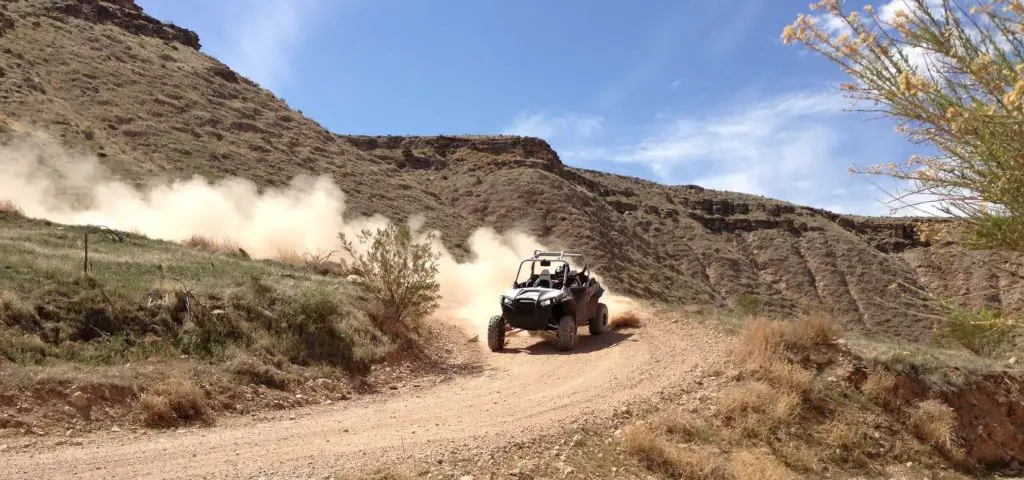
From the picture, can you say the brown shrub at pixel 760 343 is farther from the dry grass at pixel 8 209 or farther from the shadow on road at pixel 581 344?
the dry grass at pixel 8 209

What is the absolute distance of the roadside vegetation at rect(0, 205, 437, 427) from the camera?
9742 millimetres

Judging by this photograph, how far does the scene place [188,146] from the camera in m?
39.0

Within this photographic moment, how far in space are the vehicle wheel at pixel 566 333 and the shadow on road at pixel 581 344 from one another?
15cm

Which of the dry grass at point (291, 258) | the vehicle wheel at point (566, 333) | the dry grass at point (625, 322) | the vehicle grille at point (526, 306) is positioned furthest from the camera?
the dry grass at point (291, 258)

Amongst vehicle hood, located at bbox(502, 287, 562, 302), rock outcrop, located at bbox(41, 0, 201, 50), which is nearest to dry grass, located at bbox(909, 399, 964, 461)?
vehicle hood, located at bbox(502, 287, 562, 302)

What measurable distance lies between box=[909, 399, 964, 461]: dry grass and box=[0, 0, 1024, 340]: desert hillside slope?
17524 millimetres

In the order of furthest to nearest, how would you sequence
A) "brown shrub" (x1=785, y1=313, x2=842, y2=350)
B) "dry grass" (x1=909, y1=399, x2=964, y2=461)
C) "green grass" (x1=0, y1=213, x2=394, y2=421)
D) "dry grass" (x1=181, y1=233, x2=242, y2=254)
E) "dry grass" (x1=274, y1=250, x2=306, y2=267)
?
"dry grass" (x1=274, y1=250, x2=306, y2=267) → "dry grass" (x1=181, y1=233, x2=242, y2=254) → "brown shrub" (x1=785, y1=313, x2=842, y2=350) → "dry grass" (x1=909, y1=399, x2=964, y2=461) → "green grass" (x1=0, y1=213, x2=394, y2=421)

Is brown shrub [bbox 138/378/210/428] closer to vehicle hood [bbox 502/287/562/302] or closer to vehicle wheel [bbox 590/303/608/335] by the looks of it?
vehicle hood [bbox 502/287/562/302]

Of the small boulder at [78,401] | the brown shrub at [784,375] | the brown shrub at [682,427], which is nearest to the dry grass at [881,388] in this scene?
Answer: the brown shrub at [784,375]

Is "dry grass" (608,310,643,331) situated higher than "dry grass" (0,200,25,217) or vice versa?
"dry grass" (0,200,25,217)

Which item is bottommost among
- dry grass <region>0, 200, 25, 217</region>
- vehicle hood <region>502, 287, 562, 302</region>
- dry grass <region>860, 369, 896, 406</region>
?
dry grass <region>860, 369, 896, 406</region>

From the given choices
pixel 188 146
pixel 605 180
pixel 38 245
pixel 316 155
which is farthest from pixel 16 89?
pixel 605 180

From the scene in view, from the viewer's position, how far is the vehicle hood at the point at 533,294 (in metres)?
15.2

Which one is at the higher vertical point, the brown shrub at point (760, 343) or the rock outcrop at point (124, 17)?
the rock outcrop at point (124, 17)
